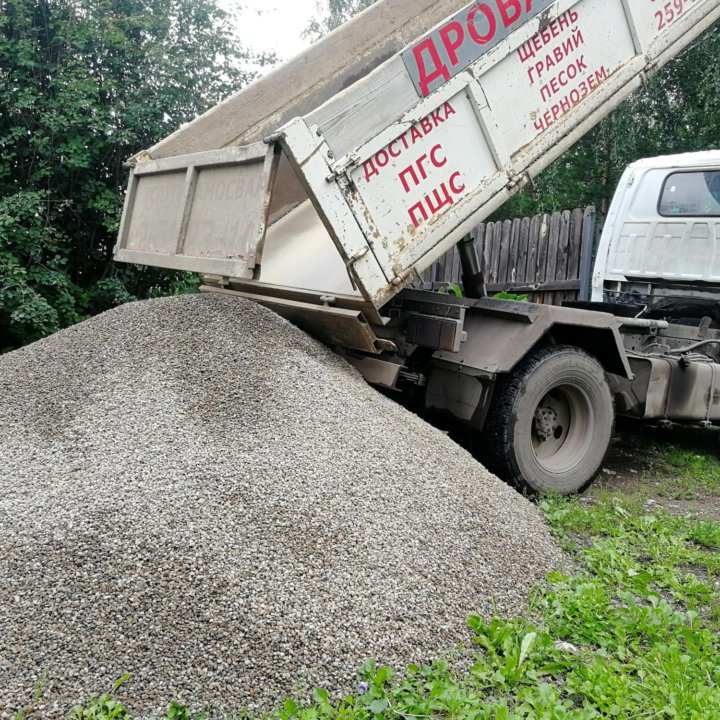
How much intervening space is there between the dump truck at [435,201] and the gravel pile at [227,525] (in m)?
0.47

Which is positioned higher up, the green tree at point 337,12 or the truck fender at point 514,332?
the green tree at point 337,12

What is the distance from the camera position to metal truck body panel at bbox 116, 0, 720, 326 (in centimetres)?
407

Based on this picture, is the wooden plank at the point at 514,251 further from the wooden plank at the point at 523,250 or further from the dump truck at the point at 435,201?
the dump truck at the point at 435,201

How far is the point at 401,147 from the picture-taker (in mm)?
4230

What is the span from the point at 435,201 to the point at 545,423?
5.38 ft

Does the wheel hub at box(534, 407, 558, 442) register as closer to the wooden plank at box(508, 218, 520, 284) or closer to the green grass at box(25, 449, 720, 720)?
the green grass at box(25, 449, 720, 720)

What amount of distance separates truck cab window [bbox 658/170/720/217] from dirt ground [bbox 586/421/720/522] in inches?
76.8

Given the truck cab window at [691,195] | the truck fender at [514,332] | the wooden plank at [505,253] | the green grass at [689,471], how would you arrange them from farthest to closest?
1. the wooden plank at [505,253]
2. the truck cab window at [691,195]
3. the green grass at [689,471]
4. the truck fender at [514,332]

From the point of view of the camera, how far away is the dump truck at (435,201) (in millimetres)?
4145

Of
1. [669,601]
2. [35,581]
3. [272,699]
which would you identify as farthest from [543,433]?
[35,581]

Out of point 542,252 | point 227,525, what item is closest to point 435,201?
point 227,525

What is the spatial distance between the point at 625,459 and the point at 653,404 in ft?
2.92

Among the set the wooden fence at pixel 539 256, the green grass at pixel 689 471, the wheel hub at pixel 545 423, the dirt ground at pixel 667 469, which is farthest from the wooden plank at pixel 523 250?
the wheel hub at pixel 545 423

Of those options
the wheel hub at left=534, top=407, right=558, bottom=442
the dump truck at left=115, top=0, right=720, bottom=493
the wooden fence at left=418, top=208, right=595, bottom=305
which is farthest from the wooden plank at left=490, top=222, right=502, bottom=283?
the wheel hub at left=534, top=407, right=558, bottom=442
